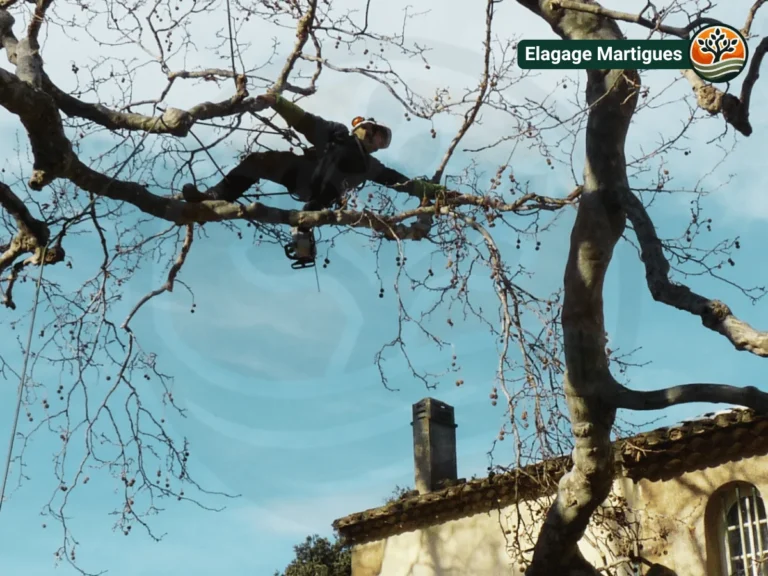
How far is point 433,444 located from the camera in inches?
623

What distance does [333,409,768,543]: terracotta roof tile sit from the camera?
38.8 ft

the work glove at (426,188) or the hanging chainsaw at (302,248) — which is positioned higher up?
the work glove at (426,188)

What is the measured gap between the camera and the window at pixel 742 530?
12039mm

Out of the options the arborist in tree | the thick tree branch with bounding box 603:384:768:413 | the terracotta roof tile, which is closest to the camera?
the thick tree branch with bounding box 603:384:768:413

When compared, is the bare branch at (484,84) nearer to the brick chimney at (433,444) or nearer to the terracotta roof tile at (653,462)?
the terracotta roof tile at (653,462)

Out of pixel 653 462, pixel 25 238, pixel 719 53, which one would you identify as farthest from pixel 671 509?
pixel 25 238

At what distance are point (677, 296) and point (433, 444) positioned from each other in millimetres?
9679

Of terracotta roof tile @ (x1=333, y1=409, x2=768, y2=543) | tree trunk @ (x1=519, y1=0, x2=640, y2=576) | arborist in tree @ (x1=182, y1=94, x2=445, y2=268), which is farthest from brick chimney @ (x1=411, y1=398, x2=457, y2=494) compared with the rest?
tree trunk @ (x1=519, y1=0, x2=640, y2=576)

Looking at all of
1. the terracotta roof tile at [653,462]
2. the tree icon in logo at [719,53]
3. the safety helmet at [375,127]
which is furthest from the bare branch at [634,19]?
the terracotta roof tile at [653,462]

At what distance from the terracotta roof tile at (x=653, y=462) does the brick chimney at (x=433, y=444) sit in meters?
0.52

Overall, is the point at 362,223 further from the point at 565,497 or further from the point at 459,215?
the point at 565,497

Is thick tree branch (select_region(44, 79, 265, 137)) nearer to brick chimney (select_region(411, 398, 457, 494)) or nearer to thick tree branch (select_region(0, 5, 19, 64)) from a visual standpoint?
thick tree branch (select_region(0, 5, 19, 64))

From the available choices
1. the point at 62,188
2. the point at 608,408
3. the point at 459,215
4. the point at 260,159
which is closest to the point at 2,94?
the point at 62,188

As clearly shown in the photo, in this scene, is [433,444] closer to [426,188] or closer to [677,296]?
[426,188]
